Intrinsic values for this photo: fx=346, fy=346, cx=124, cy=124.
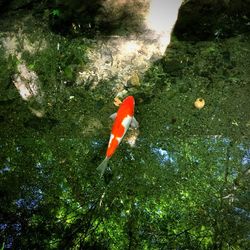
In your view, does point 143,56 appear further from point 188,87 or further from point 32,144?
point 32,144

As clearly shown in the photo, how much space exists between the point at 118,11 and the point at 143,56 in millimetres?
658

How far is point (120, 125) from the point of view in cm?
319

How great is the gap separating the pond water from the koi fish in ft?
0.47

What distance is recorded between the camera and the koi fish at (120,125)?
10.4ft

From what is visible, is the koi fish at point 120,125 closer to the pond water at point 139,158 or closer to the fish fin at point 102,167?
the fish fin at point 102,167

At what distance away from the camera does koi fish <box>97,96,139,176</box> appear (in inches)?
125

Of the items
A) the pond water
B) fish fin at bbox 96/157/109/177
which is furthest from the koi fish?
the pond water

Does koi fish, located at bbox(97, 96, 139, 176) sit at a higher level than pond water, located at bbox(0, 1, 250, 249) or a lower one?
higher

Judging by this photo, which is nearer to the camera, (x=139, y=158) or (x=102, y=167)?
(x=102, y=167)

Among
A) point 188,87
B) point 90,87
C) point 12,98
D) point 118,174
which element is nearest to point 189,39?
point 188,87

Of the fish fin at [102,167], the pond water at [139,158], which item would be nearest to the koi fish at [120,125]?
the fish fin at [102,167]

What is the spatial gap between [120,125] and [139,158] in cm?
41

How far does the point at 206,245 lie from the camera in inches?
114

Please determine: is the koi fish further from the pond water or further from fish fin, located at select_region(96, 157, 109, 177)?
the pond water
